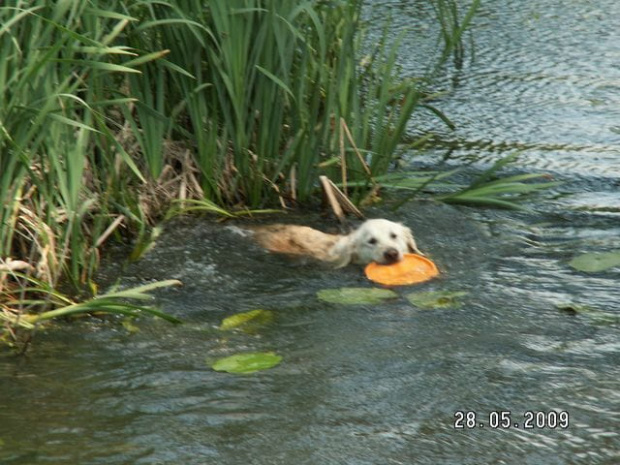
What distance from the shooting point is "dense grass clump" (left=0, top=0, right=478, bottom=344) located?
4066mm

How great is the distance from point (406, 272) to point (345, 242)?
1.27 feet

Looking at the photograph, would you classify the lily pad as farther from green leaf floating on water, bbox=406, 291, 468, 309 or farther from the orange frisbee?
the orange frisbee

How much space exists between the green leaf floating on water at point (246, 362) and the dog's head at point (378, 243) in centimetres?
118

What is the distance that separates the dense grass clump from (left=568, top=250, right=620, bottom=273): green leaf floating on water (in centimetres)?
117

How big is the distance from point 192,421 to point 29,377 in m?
0.69

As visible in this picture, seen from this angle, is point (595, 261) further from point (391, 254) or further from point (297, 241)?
point (297, 241)

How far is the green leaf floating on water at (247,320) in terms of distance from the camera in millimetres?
4082

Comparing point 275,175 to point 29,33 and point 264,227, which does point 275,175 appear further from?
point 29,33

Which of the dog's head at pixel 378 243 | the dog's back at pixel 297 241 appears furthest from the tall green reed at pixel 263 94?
the dog's head at pixel 378 243

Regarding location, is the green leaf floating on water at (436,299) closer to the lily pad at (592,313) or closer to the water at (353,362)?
the water at (353,362)

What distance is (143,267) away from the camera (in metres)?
4.71

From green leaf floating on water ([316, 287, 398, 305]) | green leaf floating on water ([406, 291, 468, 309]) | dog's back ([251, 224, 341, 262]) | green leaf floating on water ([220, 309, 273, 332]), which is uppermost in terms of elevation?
dog's back ([251, 224, 341, 262])
